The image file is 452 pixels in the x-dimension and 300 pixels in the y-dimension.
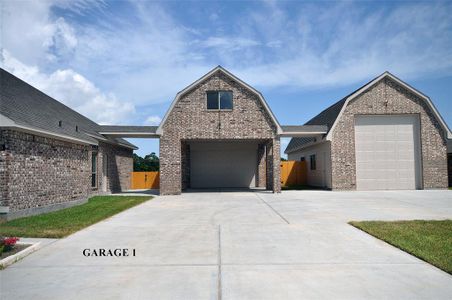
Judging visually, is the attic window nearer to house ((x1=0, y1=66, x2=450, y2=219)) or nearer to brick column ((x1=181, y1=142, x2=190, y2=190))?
house ((x1=0, y1=66, x2=450, y2=219))

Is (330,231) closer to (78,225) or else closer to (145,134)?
(78,225)

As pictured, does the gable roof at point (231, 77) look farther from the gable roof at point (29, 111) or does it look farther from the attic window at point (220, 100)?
the gable roof at point (29, 111)

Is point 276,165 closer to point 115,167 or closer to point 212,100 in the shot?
point 212,100

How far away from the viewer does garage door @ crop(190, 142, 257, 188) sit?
2609 cm

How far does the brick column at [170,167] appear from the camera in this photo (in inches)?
765

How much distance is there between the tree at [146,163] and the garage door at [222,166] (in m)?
16.7

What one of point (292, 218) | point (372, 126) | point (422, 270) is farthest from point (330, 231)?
Result: point (372, 126)

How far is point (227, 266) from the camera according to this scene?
5762 mm

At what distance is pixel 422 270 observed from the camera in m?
5.55

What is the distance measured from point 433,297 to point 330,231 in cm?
410

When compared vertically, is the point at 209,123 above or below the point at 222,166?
above

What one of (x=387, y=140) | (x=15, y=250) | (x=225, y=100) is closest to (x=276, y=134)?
(x=225, y=100)

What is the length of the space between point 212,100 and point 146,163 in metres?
28.2

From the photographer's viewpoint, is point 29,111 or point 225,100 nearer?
point 29,111
